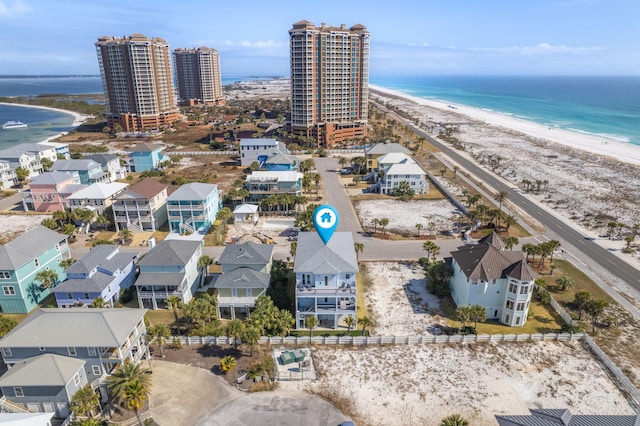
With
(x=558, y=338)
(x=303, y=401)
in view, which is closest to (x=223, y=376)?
(x=303, y=401)

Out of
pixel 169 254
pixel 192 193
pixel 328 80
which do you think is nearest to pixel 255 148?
pixel 328 80

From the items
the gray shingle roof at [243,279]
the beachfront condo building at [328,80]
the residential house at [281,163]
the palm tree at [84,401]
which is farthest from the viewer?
the beachfront condo building at [328,80]

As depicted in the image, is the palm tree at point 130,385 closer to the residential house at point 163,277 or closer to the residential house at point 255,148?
the residential house at point 163,277

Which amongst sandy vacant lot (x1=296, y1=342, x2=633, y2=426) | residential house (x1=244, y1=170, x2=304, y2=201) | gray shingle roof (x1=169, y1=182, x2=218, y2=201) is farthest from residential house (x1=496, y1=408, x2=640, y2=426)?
residential house (x1=244, y1=170, x2=304, y2=201)

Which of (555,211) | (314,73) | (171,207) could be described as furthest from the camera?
(314,73)

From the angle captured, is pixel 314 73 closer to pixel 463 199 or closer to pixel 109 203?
→ pixel 463 199

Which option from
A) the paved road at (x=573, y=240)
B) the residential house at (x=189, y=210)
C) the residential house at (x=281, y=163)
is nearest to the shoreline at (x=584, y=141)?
the paved road at (x=573, y=240)

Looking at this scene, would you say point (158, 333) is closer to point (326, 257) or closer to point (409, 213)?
point (326, 257)
